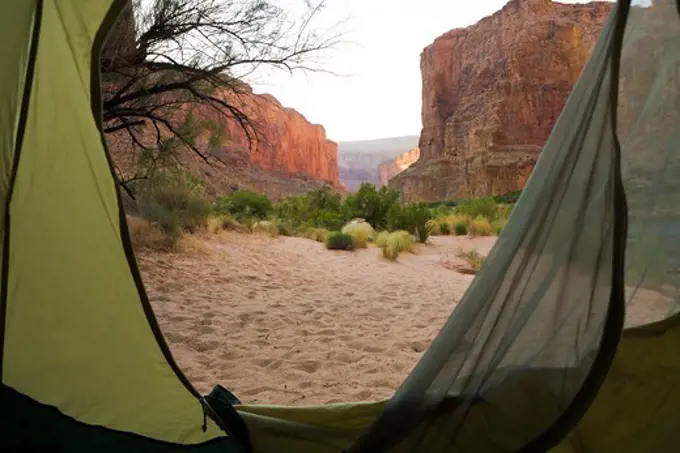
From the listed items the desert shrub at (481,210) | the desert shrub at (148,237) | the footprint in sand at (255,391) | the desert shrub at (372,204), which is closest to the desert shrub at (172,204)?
the desert shrub at (148,237)

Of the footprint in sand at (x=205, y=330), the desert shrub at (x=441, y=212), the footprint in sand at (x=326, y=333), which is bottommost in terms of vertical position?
the desert shrub at (x=441, y=212)

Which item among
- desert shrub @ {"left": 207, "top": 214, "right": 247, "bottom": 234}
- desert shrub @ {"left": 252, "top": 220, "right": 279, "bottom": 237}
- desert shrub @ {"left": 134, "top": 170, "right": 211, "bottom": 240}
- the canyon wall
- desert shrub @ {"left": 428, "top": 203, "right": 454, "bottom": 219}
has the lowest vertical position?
desert shrub @ {"left": 428, "top": 203, "right": 454, "bottom": 219}

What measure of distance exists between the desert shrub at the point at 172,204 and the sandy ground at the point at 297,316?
571mm

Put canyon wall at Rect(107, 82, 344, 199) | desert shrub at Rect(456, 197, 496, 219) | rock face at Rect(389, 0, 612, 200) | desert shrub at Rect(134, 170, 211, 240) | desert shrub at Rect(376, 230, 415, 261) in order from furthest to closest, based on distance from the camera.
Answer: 1. rock face at Rect(389, 0, 612, 200)
2. desert shrub at Rect(456, 197, 496, 219)
3. desert shrub at Rect(376, 230, 415, 261)
4. desert shrub at Rect(134, 170, 211, 240)
5. canyon wall at Rect(107, 82, 344, 199)

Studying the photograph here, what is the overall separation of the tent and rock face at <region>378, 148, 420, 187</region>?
52214mm

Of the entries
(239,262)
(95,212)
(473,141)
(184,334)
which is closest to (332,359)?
(184,334)

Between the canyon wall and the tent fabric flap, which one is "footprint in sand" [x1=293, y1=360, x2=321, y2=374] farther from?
the canyon wall

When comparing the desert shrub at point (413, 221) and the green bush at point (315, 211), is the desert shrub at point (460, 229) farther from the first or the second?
the green bush at point (315, 211)

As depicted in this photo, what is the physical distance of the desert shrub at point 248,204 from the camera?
14680mm

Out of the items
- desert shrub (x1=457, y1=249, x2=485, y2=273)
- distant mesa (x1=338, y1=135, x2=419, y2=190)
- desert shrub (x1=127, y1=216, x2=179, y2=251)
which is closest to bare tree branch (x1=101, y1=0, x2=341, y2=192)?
desert shrub (x1=127, y1=216, x2=179, y2=251)

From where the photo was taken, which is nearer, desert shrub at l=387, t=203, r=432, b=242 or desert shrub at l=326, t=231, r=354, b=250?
desert shrub at l=326, t=231, r=354, b=250

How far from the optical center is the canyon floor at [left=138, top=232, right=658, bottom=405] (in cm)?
288

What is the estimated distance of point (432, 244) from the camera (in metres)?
11.2

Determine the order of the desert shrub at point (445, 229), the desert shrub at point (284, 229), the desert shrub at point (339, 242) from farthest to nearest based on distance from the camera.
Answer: the desert shrub at point (445, 229) → the desert shrub at point (284, 229) → the desert shrub at point (339, 242)
